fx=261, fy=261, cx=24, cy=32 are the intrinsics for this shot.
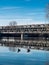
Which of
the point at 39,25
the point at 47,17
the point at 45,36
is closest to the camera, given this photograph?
the point at 47,17

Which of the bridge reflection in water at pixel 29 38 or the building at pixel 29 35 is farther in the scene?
the building at pixel 29 35

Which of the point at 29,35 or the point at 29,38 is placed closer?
the point at 29,38

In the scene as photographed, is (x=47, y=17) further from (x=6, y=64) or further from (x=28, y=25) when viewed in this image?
(x=6, y=64)

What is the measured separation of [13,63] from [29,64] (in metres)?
2.06

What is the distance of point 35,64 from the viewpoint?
96.1 feet

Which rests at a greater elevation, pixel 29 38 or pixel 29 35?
pixel 29 35

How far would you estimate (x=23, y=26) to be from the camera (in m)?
122

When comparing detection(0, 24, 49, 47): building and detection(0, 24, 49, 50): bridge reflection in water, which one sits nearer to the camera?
detection(0, 24, 49, 50): bridge reflection in water

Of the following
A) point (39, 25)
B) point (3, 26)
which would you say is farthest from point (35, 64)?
point (3, 26)

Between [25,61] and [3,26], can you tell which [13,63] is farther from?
[3,26]

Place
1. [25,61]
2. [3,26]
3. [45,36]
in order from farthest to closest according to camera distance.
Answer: [3,26] → [45,36] → [25,61]

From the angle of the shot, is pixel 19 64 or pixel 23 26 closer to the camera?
pixel 19 64

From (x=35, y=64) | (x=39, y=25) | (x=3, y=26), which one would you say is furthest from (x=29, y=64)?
(x=3, y=26)

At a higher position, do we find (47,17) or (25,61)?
(47,17)
